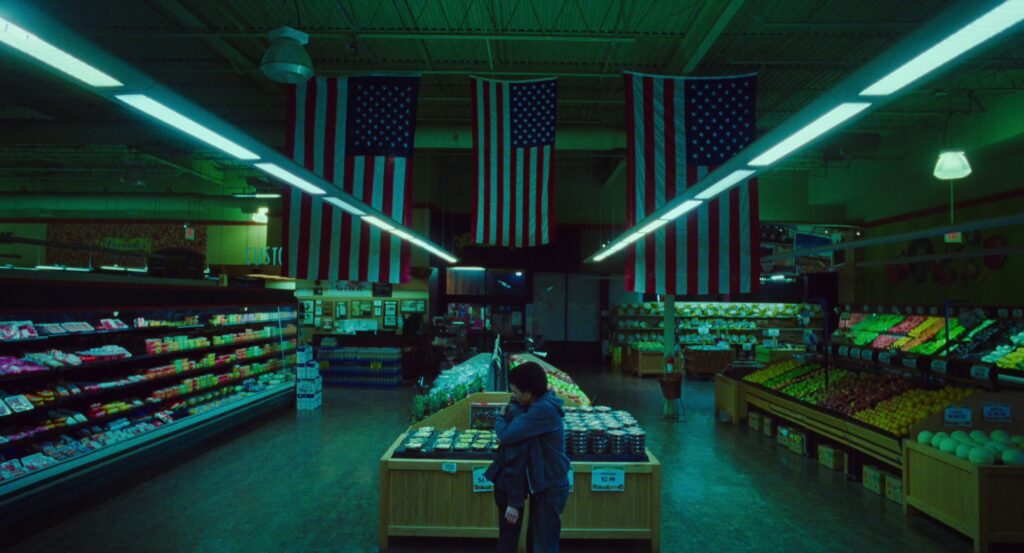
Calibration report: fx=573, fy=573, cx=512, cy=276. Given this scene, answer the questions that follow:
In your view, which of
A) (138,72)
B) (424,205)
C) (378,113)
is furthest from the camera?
(424,205)

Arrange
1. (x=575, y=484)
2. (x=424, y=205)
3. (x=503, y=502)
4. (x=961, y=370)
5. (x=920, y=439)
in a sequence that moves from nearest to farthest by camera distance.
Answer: (x=503, y=502) → (x=575, y=484) → (x=920, y=439) → (x=961, y=370) → (x=424, y=205)

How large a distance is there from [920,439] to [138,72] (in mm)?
6825

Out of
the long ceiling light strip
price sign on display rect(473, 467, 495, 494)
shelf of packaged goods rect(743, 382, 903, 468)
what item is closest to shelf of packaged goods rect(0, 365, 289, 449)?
the long ceiling light strip

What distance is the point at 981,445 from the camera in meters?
5.07

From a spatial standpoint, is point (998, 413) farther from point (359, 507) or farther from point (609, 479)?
point (359, 507)

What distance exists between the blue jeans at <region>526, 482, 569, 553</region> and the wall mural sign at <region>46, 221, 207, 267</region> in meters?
18.0

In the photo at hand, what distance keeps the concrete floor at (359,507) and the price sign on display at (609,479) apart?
52 cm

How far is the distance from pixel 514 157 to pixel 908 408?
5263mm

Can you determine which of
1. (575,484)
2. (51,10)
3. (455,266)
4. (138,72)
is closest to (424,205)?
(455,266)

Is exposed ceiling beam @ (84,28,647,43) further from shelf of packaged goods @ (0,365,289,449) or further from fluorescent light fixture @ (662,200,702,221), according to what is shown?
shelf of packaged goods @ (0,365,289,449)

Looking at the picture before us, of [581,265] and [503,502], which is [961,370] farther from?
[581,265]

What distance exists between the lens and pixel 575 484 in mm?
4723

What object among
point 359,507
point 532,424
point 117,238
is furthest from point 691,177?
point 117,238

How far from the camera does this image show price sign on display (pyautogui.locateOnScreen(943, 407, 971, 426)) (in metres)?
5.57
